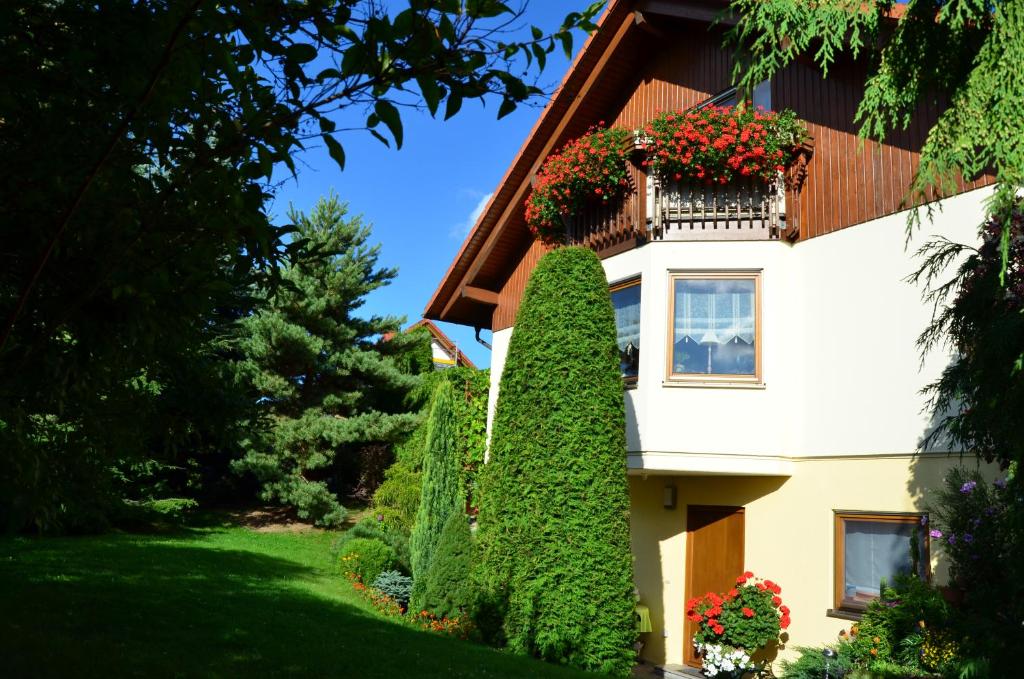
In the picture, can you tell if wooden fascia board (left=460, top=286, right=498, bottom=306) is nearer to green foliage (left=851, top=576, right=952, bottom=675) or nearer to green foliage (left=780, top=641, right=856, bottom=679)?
green foliage (left=780, top=641, right=856, bottom=679)

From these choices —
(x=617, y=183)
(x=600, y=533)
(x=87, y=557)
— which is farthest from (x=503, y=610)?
(x=87, y=557)

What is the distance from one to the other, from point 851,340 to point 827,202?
1.82 metres

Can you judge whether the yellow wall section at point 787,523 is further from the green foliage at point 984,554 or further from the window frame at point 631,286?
the window frame at point 631,286

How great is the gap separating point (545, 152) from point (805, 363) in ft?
19.1

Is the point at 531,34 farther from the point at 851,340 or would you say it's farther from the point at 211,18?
the point at 851,340

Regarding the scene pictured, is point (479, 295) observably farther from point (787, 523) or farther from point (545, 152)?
point (787, 523)

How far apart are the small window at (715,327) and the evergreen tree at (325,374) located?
12505 millimetres

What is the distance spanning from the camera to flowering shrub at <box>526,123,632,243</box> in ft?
38.0

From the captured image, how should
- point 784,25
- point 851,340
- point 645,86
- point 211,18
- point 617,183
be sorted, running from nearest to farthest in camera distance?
point 211,18 < point 784,25 < point 851,340 < point 617,183 < point 645,86

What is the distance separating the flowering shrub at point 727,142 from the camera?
10547mm

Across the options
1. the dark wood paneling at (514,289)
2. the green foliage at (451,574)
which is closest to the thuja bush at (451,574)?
the green foliage at (451,574)

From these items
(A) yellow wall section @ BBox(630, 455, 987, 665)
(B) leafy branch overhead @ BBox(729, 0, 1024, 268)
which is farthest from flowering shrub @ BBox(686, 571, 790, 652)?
(B) leafy branch overhead @ BBox(729, 0, 1024, 268)

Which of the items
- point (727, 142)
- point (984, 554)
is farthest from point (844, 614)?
point (727, 142)

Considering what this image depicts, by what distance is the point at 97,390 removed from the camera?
4.05 m
